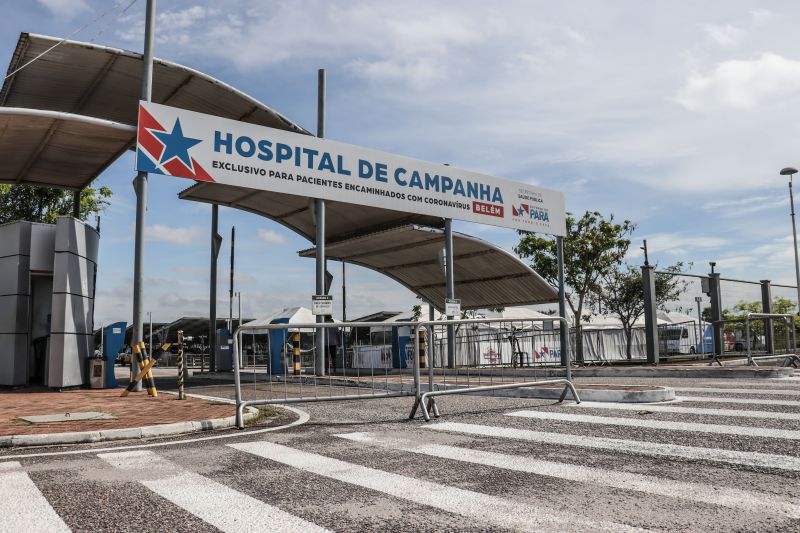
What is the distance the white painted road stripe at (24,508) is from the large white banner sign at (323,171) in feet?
39.7

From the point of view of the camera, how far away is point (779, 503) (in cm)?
397

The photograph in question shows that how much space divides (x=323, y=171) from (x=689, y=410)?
46.2ft

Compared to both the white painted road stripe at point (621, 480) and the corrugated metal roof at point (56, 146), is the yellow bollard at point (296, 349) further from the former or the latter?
the white painted road stripe at point (621, 480)

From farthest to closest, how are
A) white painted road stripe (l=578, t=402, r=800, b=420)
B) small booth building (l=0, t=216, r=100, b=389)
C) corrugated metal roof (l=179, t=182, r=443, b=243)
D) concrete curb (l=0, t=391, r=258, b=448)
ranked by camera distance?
corrugated metal roof (l=179, t=182, r=443, b=243) < small booth building (l=0, t=216, r=100, b=389) < white painted road stripe (l=578, t=402, r=800, b=420) < concrete curb (l=0, t=391, r=258, b=448)

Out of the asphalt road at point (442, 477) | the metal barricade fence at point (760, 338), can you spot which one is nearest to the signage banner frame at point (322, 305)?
the asphalt road at point (442, 477)

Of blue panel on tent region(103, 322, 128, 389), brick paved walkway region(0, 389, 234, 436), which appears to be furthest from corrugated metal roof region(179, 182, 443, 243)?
brick paved walkway region(0, 389, 234, 436)

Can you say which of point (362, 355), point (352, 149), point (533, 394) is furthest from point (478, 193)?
point (533, 394)

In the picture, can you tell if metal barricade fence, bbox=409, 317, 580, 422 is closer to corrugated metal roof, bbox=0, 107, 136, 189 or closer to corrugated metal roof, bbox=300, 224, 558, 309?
corrugated metal roof, bbox=300, 224, 558, 309

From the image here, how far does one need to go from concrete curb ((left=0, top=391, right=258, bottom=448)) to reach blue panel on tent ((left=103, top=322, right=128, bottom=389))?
9130 millimetres

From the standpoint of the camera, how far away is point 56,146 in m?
17.5

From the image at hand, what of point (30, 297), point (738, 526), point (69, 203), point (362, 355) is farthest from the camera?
point (69, 203)

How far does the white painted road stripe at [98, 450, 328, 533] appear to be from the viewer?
3768 mm

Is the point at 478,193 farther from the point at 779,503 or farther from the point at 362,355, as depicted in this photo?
the point at 779,503

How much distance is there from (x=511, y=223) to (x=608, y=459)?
67.5ft
